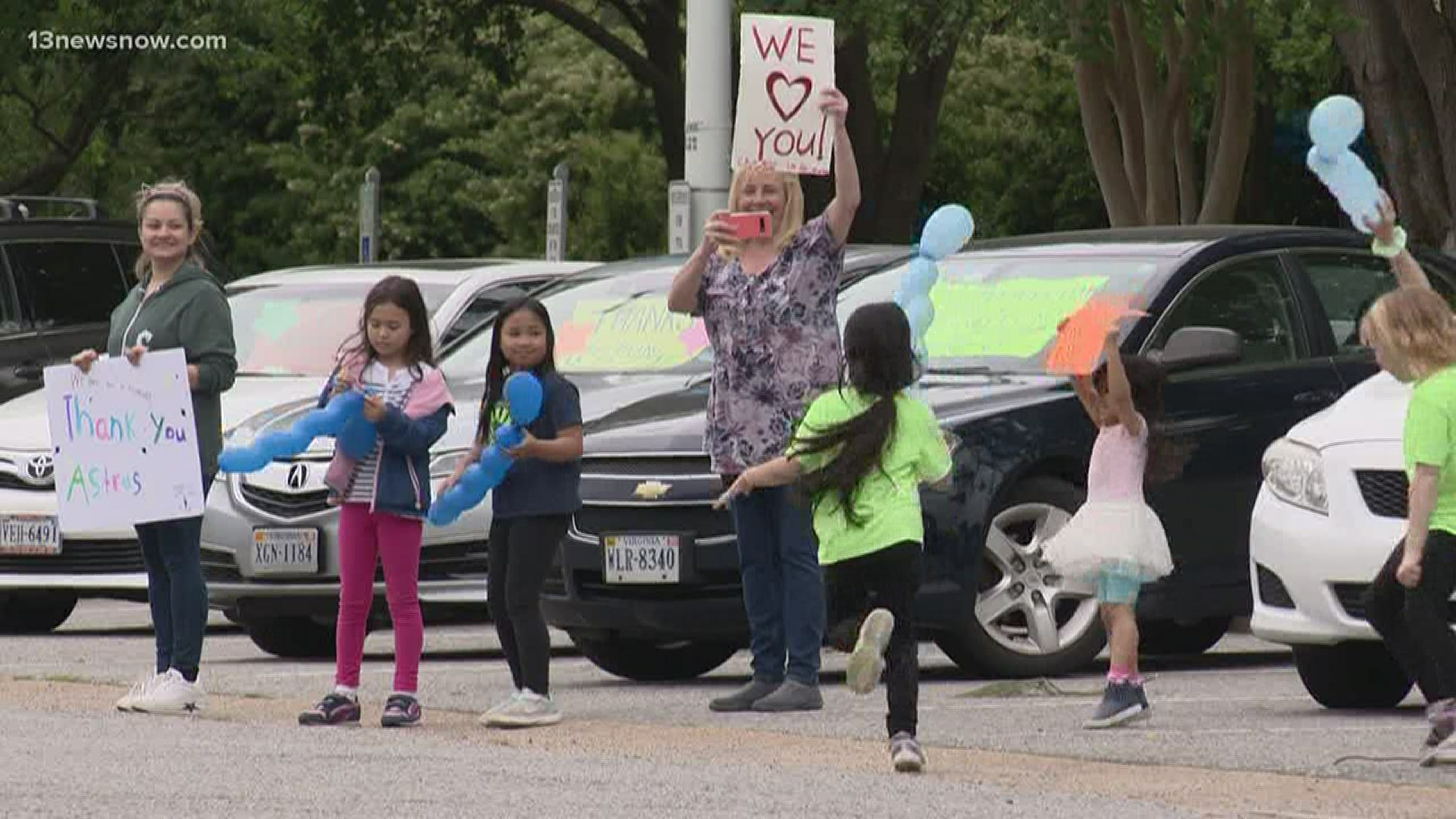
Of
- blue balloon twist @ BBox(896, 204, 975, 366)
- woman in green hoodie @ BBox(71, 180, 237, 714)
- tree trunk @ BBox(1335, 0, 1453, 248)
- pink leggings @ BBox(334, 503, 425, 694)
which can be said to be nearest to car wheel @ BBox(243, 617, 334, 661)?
woman in green hoodie @ BBox(71, 180, 237, 714)

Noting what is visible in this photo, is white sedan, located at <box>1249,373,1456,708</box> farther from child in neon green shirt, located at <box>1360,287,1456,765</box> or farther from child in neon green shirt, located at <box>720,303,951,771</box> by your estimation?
child in neon green shirt, located at <box>720,303,951,771</box>

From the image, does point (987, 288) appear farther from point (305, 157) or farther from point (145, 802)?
point (305, 157)

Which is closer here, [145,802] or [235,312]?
[145,802]

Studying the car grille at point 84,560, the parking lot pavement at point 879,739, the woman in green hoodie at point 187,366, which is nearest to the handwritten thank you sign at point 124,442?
the woman in green hoodie at point 187,366

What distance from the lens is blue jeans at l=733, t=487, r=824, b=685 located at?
35.3 ft

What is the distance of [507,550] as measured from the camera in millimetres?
10453

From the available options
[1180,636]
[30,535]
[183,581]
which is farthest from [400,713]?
[30,535]

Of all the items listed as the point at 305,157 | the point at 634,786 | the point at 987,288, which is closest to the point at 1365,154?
the point at 305,157

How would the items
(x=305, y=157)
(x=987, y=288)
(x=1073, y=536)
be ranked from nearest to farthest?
(x=1073, y=536)
(x=987, y=288)
(x=305, y=157)

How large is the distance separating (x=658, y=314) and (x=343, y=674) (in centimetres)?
338

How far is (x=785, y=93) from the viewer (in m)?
11.8

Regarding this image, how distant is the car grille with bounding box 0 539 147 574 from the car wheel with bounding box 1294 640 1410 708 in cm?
564

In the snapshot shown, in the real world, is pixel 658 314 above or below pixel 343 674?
above

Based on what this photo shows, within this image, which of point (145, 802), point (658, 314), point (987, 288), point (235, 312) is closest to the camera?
point (145, 802)
